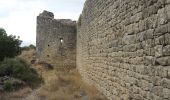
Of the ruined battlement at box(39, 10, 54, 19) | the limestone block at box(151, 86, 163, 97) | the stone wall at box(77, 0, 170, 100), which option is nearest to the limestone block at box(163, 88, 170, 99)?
the stone wall at box(77, 0, 170, 100)

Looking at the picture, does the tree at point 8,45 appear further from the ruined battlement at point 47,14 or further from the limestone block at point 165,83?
the limestone block at point 165,83

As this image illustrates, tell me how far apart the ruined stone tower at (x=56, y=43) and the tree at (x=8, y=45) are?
3.58 m

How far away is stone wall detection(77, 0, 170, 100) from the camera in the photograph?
5.88 meters

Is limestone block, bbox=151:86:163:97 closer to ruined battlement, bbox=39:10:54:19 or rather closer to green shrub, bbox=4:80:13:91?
green shrub, bbox=4:80:13:91

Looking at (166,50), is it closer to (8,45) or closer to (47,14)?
(8,45)

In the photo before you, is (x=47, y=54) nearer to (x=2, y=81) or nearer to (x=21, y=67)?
(x=21, y=67)

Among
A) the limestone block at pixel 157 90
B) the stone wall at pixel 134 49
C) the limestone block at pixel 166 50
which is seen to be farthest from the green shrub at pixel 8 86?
the limestone block at pixel 166 50

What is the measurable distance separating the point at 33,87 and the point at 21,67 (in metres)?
1.66

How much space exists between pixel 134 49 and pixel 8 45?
14.5 meters

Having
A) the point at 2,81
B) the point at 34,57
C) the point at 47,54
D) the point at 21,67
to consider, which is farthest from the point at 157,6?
the point at 34,57

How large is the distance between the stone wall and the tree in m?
9.50

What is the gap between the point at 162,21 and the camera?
229 inches

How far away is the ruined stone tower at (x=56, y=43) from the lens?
25.2m

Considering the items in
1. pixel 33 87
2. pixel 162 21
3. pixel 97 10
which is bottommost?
pixel 33 87
